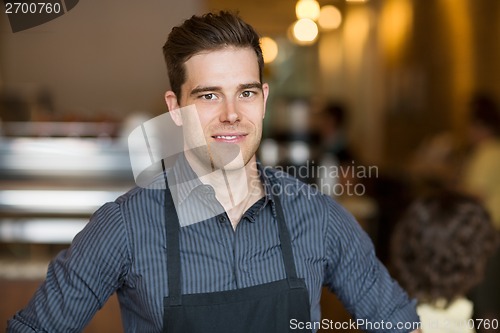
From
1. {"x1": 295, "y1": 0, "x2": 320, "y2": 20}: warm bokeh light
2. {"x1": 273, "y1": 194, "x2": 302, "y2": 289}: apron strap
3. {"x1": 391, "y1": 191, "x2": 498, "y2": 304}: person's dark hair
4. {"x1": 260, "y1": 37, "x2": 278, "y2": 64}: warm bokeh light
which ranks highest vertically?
{"x1": 295, "y1": 0, "x2": 320, "y2": 20}: warm bokeh light

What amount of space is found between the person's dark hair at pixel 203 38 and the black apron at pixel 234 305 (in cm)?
28

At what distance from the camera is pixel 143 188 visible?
1.49 meters

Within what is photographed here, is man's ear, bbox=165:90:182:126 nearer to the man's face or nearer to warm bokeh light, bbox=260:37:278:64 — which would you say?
the man's face

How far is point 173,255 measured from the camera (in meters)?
1.39

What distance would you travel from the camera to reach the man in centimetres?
138

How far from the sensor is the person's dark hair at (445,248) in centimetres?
196

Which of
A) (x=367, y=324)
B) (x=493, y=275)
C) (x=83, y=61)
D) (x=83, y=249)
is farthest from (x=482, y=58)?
(x=83, y=249)

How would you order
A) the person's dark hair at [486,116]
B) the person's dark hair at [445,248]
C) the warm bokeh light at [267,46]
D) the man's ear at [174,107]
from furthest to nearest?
1. the person's dark hair at [486,116]
2. the person's dark hair at [445,248]
3. the warm bokeh light at [267,46]
4. the man's ear at [174,107]

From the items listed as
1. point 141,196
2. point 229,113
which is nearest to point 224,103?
point 229,113

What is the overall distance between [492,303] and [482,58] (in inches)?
95.7

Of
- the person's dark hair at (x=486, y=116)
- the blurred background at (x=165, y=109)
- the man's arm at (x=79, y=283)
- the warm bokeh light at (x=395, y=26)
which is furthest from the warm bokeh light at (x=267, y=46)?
the warm bokeh light at (x=395, y=26)

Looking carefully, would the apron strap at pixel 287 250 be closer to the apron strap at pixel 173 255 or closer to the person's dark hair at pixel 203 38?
the apron strap at pixel 173 255

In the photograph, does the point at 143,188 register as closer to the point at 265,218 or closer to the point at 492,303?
the point at 265,218

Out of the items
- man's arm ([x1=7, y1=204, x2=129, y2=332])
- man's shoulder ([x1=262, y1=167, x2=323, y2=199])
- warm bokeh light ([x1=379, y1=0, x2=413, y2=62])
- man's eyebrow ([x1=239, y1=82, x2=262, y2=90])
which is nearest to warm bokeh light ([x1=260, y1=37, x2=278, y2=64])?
man's eyebrow ([x1=239, y1=82, x2=262, y2=90])
